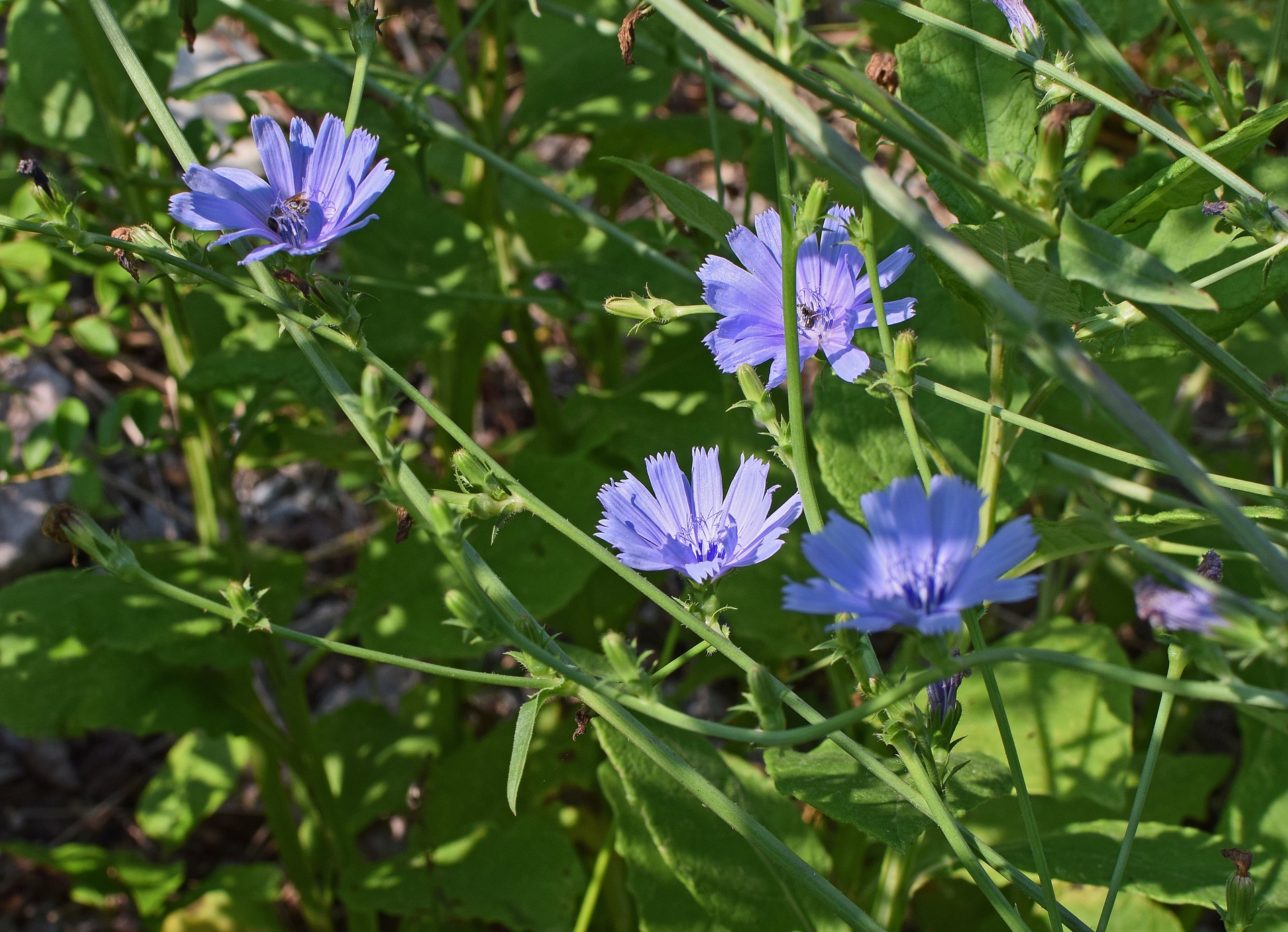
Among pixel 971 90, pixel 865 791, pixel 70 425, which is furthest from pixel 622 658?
pixel 70 425

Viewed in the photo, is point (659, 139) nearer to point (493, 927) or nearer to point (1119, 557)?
point (1119, 557)

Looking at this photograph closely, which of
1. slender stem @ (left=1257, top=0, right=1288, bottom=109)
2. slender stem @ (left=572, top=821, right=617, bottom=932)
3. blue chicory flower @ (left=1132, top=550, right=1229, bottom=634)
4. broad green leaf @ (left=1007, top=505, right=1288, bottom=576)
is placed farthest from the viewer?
slender stem @ (left=572, top=821, right=617, bottom=932)

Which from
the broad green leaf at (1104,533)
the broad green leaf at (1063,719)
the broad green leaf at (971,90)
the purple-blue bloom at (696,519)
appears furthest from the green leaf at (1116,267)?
the broad green leaf at (1063,719)

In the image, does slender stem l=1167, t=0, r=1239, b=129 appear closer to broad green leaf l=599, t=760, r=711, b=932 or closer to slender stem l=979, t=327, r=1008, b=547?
slender stem l=979, t=327, r=1008, b=547

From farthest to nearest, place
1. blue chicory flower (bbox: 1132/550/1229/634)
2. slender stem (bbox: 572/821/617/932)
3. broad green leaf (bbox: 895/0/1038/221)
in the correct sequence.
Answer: slender stem (bbox: 572/821/617/932), broad green leaf (bbox: 895/0/1038/221), blue chicory flower (bbox: 1132/550/1229/634)

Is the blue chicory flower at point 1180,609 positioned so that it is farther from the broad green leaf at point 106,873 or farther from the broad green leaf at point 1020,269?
the broad green leaf at point 106,873


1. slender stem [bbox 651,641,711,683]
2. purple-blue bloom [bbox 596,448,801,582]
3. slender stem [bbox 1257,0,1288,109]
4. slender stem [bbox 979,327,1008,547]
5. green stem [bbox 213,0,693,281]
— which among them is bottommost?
slender stem [bbox 651,641,711,683]

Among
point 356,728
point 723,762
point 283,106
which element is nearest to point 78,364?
point 283,106

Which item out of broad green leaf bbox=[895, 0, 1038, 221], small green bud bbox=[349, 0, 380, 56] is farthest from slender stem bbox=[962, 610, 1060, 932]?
small green bud bbox=[349, 0, 380, 56]
